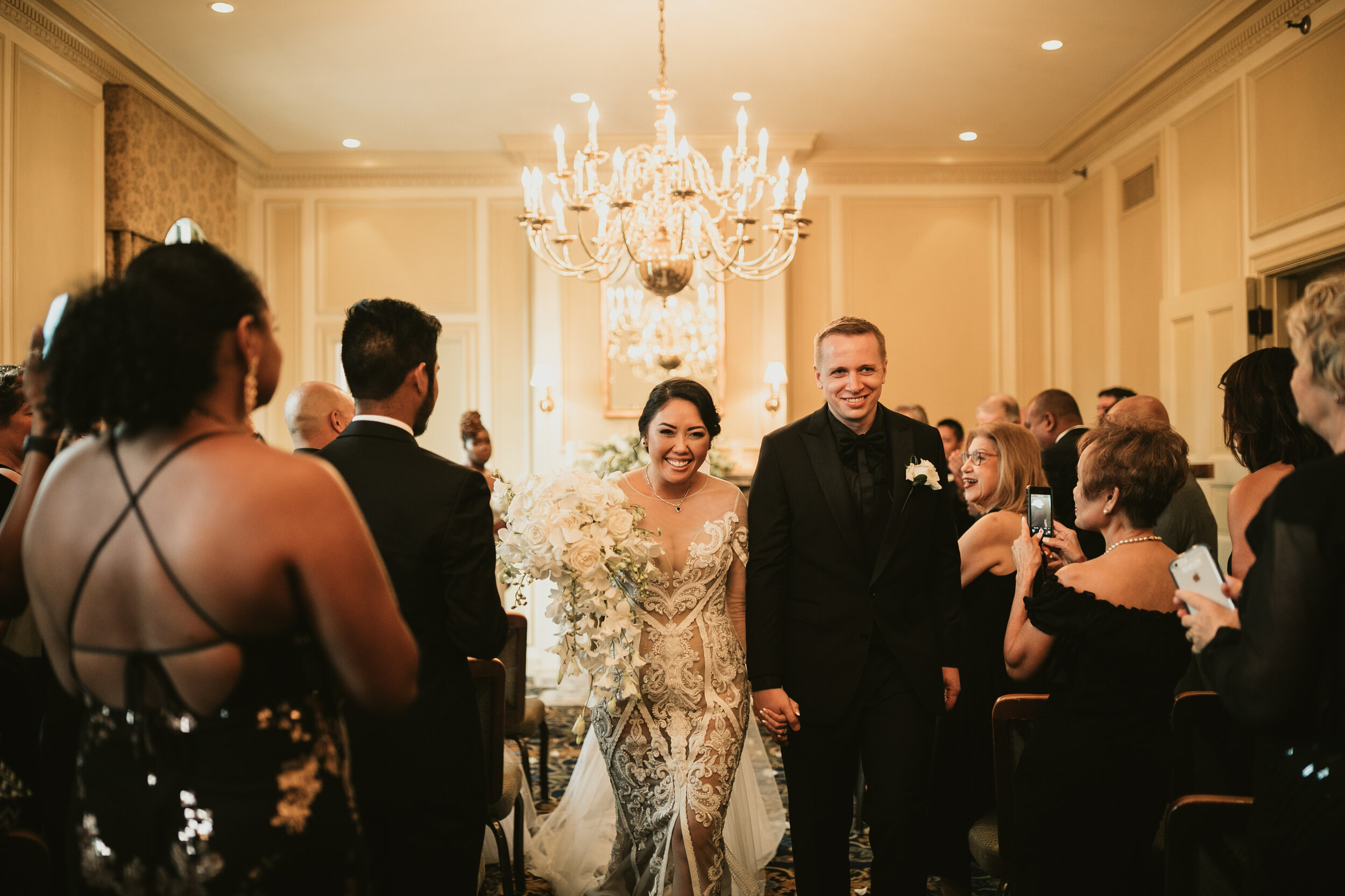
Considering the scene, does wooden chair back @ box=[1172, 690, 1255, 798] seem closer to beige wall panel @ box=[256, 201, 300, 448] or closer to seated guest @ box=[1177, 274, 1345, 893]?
seated guest @ box=[1177, 274, 1345, 893]

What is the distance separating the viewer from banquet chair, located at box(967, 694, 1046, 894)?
2482 millimetres

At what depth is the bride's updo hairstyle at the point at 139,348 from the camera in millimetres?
1230

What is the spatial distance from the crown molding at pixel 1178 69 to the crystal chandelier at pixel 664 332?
132 inches

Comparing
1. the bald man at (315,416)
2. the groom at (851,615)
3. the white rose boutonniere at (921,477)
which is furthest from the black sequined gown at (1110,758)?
the bald man at (315,416)

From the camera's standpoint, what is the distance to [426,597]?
2053mm

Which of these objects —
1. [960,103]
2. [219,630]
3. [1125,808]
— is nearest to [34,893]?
[219,630]

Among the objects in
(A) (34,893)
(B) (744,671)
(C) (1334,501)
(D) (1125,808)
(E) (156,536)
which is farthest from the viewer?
(B) (744,671)

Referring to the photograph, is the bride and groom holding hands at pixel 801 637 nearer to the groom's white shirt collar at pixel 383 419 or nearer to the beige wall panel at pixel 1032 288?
the groom's white shirt collar at pixel 383 419

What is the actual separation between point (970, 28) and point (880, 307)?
307 cm

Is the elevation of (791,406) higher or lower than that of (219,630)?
higher

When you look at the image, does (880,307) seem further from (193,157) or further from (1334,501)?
(1334,501)

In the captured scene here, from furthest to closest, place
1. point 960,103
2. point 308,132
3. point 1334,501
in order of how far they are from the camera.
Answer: point 308,132 → point 960,103 → point 1334,501

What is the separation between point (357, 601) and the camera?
4.24ft

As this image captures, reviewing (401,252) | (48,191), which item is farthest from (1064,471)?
(401,252)
